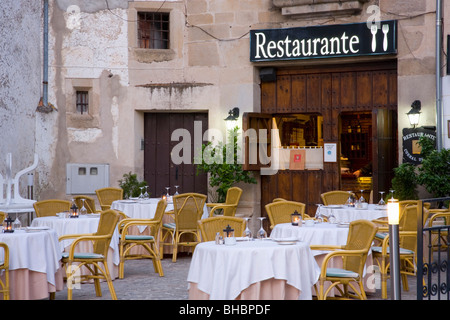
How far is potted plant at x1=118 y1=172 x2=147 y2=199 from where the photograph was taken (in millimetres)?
13836

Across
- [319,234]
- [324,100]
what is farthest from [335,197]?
[319,234]

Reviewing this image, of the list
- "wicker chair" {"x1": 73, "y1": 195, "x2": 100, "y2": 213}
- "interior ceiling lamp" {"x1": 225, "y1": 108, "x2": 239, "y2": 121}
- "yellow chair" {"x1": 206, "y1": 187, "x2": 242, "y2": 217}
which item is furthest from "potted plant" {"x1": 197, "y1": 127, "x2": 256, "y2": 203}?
"wicker chair" {"x1": 73, "y1": 195, "x2": 100, "y2": 213}

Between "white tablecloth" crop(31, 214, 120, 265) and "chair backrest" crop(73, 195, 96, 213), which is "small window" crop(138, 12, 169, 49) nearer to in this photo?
"chair backrest" crop(73, 195, 96, 213)

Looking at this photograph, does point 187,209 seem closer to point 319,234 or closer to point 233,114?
point 233,114

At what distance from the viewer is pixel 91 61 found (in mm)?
14297

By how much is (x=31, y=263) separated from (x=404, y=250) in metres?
3.90

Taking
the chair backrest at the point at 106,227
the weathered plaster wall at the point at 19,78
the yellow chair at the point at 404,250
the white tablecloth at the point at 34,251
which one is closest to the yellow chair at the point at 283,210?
the yellow chair at the point at 404,250

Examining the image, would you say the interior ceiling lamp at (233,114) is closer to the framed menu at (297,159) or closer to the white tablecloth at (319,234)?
the framed menu at (297,159)

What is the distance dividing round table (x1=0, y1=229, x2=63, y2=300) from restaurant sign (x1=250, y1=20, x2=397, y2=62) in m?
7.28

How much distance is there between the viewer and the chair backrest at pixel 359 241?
6496 mm

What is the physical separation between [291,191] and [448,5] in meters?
4.34

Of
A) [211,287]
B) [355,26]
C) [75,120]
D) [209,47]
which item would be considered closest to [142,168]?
[75,120]
